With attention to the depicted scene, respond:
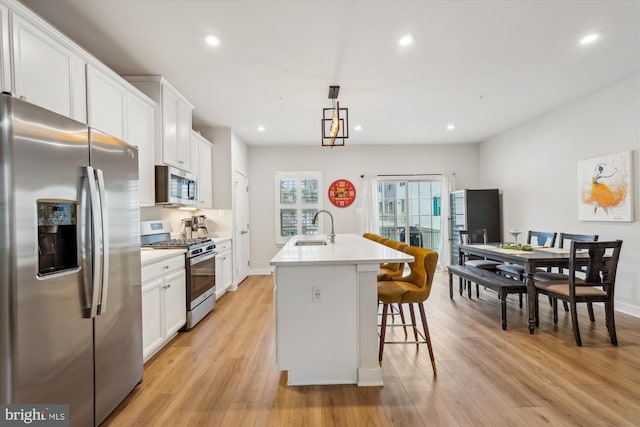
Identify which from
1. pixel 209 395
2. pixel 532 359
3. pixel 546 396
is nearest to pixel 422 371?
pixel 546 396

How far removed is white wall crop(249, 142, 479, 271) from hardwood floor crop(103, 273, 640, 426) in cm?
329

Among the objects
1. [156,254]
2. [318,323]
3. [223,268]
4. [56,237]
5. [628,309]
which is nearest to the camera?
[56,237]

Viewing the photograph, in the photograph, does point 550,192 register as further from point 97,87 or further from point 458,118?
point 97,87

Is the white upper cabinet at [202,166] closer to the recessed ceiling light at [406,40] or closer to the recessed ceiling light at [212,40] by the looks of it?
the recessed ceiling light at [212,40]

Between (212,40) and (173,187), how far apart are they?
1.61 m

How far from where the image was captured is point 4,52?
5.41ft

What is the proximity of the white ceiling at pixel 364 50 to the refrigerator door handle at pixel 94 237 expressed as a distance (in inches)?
54.3

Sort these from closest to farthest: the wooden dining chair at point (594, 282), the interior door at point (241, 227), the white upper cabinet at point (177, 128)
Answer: the wooden dining chair at point (594, 282)
the white upper cabinet at point (177, 128)
the interior door at point (241, 227)

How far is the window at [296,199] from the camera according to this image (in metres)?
6.46

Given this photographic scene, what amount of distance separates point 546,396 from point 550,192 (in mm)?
3672

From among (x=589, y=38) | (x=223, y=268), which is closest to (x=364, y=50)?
(x=589, y=38)

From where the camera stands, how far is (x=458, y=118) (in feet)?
16.0

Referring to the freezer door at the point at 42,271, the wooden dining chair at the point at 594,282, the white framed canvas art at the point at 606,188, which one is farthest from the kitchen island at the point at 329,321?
the white framed canvas art at the point at 606,188

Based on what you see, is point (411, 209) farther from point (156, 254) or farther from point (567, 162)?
point (156, 254)
